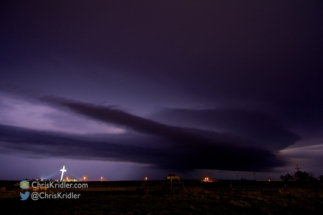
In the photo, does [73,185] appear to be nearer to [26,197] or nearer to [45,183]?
[45,183]

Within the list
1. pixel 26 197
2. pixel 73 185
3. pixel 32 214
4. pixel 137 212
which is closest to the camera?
pixel 32 214

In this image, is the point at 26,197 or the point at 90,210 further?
the point at 26,197

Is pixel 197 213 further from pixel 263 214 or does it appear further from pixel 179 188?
pixel 179 188

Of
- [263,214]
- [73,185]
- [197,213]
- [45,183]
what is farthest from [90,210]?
[73,185]

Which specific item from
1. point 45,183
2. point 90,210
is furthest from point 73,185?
point 90,210

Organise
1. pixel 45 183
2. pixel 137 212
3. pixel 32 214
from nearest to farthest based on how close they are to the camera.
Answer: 1. pixel 32 214
2. pixel 137 212
3. pixel 45 183

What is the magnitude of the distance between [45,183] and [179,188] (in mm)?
20650

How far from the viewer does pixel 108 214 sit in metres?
16.0

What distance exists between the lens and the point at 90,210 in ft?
57.6

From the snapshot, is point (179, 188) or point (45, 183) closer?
point (179, 188)

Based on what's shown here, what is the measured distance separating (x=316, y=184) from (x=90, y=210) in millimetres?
44950

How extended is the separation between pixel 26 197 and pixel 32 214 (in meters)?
11.3

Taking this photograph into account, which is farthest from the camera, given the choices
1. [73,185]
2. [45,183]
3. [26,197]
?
[73,185]

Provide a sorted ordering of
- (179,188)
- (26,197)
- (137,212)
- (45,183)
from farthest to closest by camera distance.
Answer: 1. (45,183)
2. (179,188)
3. (26,197)
4. (137,212)
